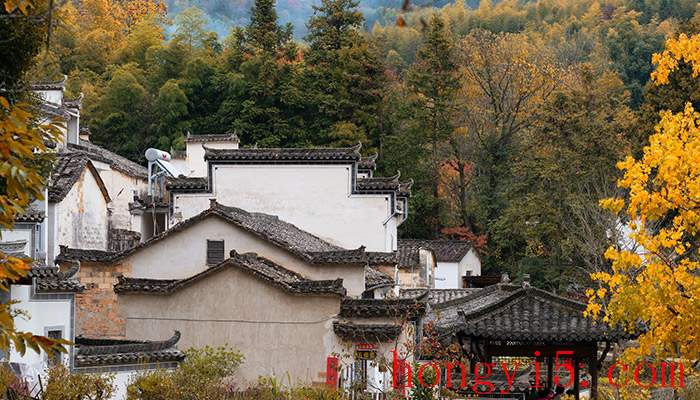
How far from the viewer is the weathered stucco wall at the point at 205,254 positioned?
62.9ft

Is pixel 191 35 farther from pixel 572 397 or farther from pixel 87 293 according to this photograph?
pixel 572 397

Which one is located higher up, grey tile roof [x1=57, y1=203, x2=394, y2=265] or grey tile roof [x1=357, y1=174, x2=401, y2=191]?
grey tile roof [x1=357, y1=174, x2=401, y2=191]

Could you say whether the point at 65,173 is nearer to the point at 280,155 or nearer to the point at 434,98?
the point at 280,155

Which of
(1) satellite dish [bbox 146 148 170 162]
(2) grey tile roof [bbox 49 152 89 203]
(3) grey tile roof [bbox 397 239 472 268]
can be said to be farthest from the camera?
(3) grey tile roof [bbox 397 239 472 268]

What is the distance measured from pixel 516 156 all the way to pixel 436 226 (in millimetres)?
6082

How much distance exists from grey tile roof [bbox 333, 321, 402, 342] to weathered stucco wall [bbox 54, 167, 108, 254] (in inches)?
410

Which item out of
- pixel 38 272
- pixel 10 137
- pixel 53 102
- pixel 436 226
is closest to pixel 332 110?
pixel 436 226

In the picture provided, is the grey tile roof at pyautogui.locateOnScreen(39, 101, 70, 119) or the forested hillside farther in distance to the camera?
the forested hillside

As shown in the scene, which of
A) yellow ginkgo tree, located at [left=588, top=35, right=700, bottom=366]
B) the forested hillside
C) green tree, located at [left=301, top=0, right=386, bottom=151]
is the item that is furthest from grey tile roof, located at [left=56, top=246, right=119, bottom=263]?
green tree, located at [left=301, top=0, right=386, bottom=151]

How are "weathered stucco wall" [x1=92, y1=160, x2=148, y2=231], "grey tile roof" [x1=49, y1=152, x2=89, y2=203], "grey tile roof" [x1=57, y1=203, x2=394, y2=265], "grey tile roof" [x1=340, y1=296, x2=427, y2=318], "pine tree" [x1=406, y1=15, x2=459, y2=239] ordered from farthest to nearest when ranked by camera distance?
1. "pine tree" [x1=406, y1=15, x2=459, y2=239]
2. "weathered stucco wall" [x1=92, y1=160, x2=148, y2=231]
3. "grey tile roof" [x1=49, y1=152, x2=89, y2=203]
4. "grey tile roof" [x1=57, y1=203, x2=394, y2=265]
5. "grey tile roof" [x1=340, y1=296, x2=427, y2=318]

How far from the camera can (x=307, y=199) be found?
2558 cm

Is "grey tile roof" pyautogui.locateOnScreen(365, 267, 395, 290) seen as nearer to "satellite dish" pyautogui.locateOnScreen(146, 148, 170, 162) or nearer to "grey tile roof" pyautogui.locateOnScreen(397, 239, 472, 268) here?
"satellite dish" pyautogui.locateOnScreen(146, 148, 170, 162)

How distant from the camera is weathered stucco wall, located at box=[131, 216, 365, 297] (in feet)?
62.9

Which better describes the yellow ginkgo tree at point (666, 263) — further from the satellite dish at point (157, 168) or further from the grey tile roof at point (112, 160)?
the grey tile roof at point (112, 160)
